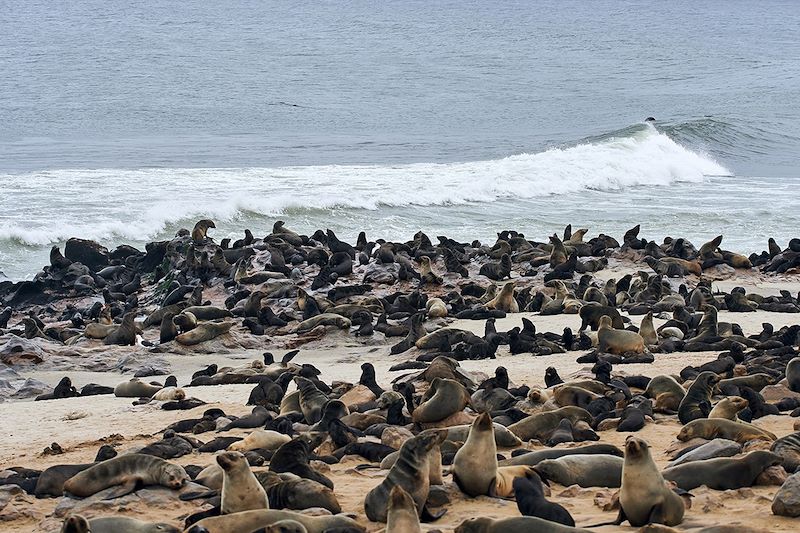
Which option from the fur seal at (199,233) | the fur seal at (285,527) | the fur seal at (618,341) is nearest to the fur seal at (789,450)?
the fur seal at (285,527)

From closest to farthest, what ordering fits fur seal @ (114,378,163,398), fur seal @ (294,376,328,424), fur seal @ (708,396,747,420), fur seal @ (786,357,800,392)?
fur seal @ (708,396,747,420)
fur seal @ (294,376,328,424)
fur seal @ (786,357,800,392)
fur seal @ (114,378,163,398)

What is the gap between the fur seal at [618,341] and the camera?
1098 centimetres

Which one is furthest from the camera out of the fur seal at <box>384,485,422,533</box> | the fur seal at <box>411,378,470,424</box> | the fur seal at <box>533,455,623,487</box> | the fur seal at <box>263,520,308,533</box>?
the fur seal at <box>411,378,470,424</box>

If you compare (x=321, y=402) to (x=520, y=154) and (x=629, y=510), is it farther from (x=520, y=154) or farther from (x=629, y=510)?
(x=520, y=154)

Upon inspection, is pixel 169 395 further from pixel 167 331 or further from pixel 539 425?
pixel 539 425

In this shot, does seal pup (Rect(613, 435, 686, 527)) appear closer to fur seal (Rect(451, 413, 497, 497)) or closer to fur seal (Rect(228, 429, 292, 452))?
fur seal (Rect(451, 413, 497, 497))

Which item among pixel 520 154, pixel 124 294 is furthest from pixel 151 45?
pixel 124 294

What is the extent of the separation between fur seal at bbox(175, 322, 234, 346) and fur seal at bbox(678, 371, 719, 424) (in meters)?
6.72

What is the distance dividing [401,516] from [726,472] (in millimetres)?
2069

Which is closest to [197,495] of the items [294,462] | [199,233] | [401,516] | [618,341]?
[294,462]

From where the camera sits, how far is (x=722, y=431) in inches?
278

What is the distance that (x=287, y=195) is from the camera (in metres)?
30.0

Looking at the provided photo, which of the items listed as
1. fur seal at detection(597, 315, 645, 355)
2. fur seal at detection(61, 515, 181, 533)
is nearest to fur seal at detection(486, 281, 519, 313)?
fur seal at detection(597, 315, 645, 355)

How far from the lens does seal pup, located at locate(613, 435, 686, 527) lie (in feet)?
17.0
